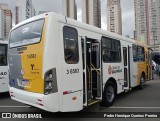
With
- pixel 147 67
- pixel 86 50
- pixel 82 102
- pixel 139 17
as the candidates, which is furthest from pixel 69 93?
pixel 139 17

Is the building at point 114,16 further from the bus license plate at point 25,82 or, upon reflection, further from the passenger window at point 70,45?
the bus license plate at point 25,82

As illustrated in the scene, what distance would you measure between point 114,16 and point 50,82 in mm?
48036

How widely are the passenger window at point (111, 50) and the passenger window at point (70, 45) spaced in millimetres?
1871

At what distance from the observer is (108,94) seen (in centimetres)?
816

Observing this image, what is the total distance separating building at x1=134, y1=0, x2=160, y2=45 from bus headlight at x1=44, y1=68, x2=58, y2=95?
49.2 metres

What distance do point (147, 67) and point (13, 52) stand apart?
9424 millimetres

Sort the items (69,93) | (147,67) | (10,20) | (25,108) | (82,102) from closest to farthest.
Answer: (69,93) → (82,102) → (25,108) → (147,67) → (10,20)

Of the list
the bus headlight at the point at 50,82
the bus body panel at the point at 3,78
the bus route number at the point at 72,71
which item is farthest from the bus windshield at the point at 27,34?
the bus body panel at the point at 3,78

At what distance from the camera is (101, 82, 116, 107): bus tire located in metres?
7.88

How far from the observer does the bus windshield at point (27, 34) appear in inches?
226

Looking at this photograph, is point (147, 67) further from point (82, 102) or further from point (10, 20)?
point (10, 20)

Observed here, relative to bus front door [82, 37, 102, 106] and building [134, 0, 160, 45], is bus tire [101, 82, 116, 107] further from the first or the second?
building [134, 0, 160, 45]

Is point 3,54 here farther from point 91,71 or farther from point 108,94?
point 108,94

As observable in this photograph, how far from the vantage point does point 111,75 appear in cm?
826
